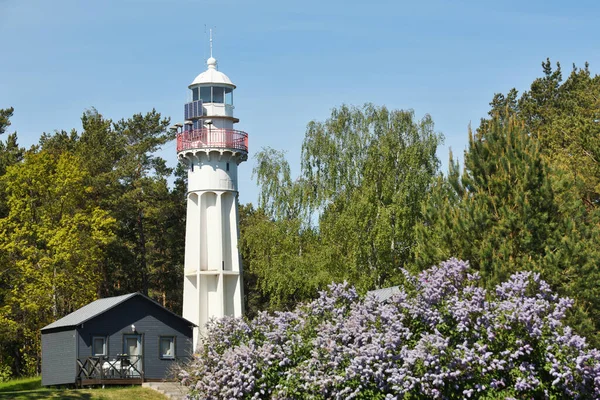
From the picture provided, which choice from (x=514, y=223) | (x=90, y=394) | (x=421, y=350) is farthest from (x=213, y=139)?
(x=421, y=350)

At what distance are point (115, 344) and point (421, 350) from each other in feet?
75.8

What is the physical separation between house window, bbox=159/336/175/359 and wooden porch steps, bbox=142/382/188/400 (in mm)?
2361

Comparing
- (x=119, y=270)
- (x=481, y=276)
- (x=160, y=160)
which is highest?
(x=160, y=160)

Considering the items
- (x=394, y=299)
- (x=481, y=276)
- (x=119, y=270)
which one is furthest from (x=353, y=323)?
(x=119, y=270)

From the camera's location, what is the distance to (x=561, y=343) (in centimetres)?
2181

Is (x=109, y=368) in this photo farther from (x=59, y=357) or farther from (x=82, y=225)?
(x=82, y=225)

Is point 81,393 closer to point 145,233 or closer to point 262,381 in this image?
point 262,381

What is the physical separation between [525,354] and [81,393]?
798 inches

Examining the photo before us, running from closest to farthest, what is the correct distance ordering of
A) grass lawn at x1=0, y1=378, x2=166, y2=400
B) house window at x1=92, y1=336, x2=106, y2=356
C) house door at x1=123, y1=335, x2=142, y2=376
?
grass lawn at x1=0, y1=378, x2=166, y2=400 < house window at x1=92, y1=336, x2=106, y2=356 < house door at x1=123, y1=335, x2=142, y2=376

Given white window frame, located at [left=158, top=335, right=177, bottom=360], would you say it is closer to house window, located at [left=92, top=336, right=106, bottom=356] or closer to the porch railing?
the porch railing

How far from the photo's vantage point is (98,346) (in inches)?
1654

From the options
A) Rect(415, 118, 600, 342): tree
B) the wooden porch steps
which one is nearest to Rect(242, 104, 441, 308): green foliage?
the wooden porch steps

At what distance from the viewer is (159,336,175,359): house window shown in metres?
43.8

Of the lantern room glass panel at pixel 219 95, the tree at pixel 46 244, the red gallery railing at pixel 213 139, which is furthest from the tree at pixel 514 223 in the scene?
the tree at pixel 46 244
